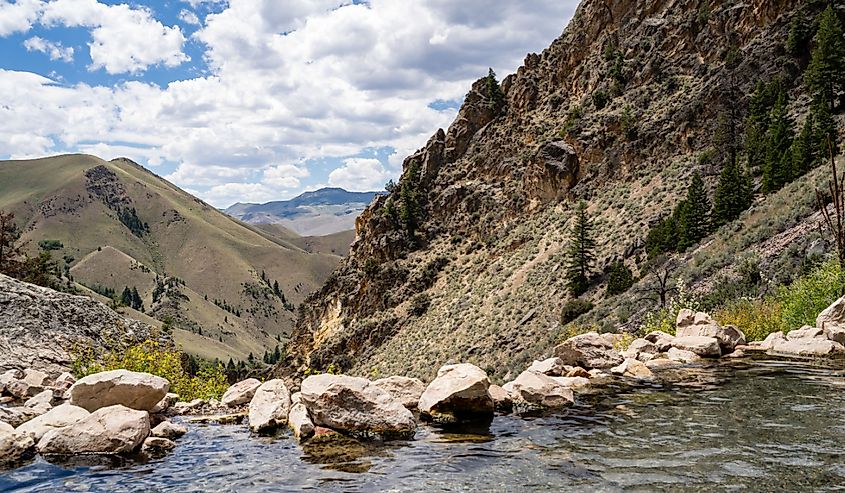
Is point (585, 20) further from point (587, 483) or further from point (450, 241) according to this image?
point (587, 483)

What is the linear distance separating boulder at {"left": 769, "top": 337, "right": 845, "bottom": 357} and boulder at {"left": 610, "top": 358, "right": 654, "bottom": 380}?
4566 mm

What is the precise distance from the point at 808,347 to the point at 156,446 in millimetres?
17048

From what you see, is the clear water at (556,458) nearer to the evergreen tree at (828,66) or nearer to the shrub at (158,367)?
the shrub at (158,367)

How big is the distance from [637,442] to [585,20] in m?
92.6

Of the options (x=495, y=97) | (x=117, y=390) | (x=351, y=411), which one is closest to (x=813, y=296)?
(x=351, y=411)

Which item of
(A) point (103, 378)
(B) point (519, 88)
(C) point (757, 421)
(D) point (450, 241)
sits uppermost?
(B) point (519, 88)

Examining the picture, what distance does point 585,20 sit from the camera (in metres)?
90.5

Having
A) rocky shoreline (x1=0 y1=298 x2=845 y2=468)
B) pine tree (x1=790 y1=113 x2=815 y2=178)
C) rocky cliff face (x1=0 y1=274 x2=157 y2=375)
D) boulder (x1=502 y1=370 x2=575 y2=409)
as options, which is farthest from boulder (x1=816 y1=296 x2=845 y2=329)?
pine tree (x1=790 y1=113 x2=815 y2=178)

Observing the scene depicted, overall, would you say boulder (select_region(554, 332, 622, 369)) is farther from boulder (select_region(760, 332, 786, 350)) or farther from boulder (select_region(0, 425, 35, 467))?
boulder (select_region(0, 425, 35, 467))

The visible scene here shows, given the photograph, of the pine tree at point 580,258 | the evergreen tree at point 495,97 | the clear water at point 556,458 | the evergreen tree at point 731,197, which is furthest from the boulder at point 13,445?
the evergreen tree at point 495,97

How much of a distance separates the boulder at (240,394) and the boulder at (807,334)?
16.0 meters

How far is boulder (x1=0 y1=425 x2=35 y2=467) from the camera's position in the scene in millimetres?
9203

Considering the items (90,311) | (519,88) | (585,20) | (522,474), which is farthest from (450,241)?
(522,474)

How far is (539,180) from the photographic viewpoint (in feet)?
263
